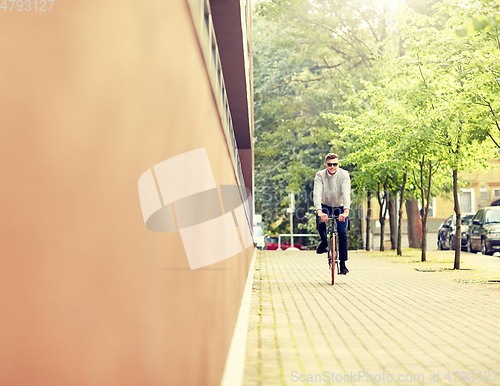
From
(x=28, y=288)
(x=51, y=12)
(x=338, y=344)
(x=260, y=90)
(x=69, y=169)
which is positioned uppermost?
(x=260, y=90)

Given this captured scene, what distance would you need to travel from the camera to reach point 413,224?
1158 inches

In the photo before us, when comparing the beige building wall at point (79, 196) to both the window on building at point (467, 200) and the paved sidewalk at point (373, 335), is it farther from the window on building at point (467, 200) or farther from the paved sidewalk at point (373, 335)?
the window on building at point (467, 200)

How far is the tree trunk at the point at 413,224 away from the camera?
2909 cm

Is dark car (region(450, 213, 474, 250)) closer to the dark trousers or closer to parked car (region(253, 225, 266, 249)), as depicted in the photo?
parked car (region(253, 225, 266, 249))

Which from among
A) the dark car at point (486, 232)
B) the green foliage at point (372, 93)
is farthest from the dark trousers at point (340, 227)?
the dark car at point (486, 232)

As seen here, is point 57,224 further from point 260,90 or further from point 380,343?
point 260,90

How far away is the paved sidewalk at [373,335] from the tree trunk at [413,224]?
19354mm

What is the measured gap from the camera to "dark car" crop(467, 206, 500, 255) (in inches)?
845

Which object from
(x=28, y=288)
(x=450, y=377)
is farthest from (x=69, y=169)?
(x=450, y=377)

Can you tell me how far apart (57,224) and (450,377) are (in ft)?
12.0

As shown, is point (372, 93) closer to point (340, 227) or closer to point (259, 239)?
point (340, 227)

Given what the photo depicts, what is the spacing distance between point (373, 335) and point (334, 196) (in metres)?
4.42

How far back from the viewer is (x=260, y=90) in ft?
111

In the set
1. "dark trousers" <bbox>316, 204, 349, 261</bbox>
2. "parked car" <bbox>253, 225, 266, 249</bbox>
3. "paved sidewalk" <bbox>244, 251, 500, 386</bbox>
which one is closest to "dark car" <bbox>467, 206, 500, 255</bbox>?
"parked car" <bbox>253, 225, 266, 249</bbox>
